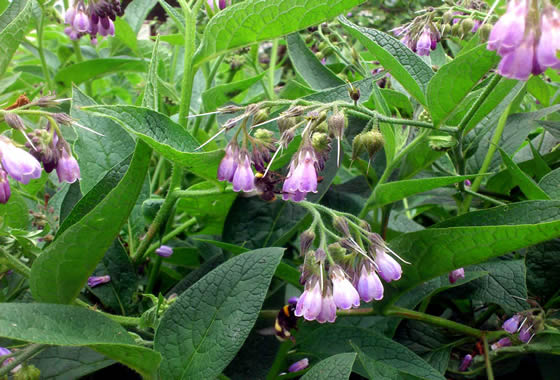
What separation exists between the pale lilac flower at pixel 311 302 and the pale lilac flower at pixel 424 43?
49 centimetres

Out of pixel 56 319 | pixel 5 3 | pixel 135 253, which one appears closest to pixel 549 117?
pixel 135 253

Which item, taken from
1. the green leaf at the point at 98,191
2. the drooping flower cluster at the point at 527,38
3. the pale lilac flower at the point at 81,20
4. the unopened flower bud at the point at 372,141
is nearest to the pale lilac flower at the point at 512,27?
the drooping flower cluster at the point at 527,38

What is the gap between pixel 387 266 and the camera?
2.15ft

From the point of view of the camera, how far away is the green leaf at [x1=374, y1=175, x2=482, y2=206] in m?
0.63

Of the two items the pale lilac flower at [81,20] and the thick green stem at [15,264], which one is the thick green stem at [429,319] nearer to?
the thick green stem at [15,264]

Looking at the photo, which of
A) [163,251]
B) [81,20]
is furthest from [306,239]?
[81,20]

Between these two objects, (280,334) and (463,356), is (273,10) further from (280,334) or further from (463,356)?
(463,356)

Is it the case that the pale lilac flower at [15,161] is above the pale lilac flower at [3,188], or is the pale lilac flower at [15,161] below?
above

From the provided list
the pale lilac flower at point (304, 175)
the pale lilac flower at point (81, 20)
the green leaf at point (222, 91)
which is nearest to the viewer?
the pale lilac flower at point (304, 175)

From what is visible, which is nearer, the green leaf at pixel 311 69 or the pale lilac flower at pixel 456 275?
the pale lilac flower at pixel 456 275

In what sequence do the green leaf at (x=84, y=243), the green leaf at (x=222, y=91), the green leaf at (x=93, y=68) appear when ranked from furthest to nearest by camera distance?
the green leaf at (x=93, y=68)
the green leaf at (x=222, y=91)
the green leaf at (x=84, y=243)

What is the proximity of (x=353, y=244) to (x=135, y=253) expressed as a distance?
353 millimetres

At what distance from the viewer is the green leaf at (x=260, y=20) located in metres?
0.64

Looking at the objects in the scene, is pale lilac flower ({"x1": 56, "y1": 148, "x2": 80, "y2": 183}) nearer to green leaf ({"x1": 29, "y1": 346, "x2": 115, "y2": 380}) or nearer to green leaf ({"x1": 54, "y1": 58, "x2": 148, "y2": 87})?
green leaf ({"x1": 29, "y1": 346, "x2": 115, "y2": 380})
